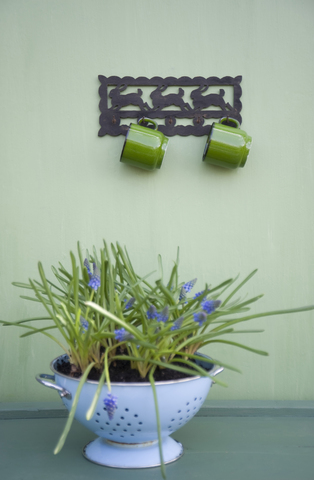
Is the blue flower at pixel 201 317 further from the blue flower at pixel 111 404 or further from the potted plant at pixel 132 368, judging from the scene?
the blue flower at pixel 111 404

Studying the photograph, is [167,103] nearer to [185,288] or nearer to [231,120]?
[231,120]

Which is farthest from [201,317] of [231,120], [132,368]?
[231,120]

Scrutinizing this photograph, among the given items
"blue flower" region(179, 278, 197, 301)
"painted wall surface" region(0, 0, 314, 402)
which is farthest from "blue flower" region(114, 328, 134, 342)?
"painted wall surface" region(0, 0, 314, 402)

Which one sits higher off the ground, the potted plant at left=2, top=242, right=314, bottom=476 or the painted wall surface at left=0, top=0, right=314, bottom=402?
the painted wall surface at left=0, top=0, right=314, bottom=402

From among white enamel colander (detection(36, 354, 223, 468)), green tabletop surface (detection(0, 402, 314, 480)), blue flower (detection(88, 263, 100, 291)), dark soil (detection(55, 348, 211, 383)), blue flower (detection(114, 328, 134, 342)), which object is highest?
blue flower (detection(88, 263, 100, 291))

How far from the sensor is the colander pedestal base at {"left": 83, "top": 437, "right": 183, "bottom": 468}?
66cm

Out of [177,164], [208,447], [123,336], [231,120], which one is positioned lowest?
[208,447]

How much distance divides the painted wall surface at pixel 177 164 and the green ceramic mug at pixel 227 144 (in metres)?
0.07

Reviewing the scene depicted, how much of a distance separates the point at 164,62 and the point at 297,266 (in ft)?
A: 1.79

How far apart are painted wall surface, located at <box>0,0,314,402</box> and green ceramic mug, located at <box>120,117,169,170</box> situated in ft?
0.22

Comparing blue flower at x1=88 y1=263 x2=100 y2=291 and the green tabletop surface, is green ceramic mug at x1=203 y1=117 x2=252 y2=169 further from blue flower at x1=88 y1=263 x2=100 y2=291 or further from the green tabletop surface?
the green tabletop surface

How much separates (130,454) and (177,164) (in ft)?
1.93

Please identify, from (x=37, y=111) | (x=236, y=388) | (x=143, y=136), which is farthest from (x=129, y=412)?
(x=37, y=111)

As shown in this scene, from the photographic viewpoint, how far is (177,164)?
97 centimetres
